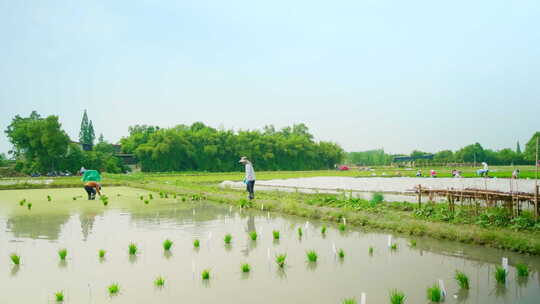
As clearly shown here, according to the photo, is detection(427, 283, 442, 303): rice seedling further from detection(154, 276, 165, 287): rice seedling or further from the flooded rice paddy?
detection(154, 276, 165, 287): rice seedling

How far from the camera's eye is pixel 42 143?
41500 millimetres

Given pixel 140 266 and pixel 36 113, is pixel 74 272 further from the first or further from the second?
pixel 36 113

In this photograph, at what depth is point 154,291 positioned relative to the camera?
4312mm

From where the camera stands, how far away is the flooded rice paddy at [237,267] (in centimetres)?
419

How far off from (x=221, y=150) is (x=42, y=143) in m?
21.3

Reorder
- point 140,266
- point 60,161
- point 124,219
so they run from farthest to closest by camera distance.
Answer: point 60,161 → point 124,219 → point 140,266

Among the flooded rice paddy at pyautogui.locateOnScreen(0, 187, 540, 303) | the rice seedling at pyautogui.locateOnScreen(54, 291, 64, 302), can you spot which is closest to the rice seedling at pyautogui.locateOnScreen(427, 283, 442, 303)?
the flooded rice paddy at pyautogui.locateOnScreen(0, 187, 540, 303)

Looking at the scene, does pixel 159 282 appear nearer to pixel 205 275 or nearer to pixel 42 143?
pixel 205 275

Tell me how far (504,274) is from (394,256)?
1.60m

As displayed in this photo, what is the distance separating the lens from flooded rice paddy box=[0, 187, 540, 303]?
419 centimetres

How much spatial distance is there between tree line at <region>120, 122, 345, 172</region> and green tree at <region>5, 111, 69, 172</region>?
9001 mm

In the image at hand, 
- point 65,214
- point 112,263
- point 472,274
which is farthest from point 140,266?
point 65,214

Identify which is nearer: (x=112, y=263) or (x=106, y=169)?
(x=112, y=263)

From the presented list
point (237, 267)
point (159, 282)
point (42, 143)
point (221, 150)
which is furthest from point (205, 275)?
point (221, 150)
